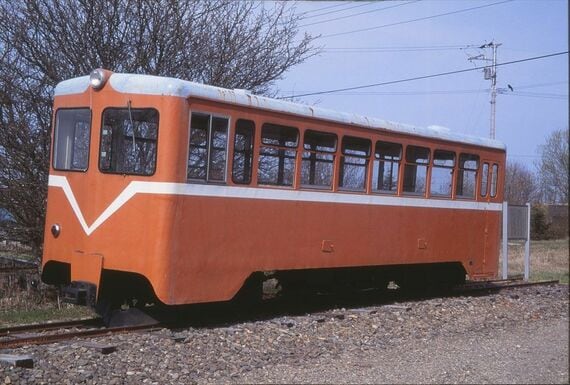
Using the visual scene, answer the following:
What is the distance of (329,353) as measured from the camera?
24.1 ft

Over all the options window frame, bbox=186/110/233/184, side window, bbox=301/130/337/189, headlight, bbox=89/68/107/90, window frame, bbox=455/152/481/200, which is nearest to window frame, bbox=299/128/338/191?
side window, bbox=301/130/337/189

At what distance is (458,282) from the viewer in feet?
43.4

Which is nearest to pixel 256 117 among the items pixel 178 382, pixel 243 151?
pixel 243 151

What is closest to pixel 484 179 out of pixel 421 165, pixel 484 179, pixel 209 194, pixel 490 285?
pixel 484 179

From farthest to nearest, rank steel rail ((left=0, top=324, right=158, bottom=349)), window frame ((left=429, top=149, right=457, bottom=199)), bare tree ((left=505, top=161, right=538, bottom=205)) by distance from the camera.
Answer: bare tree ((left=505, top=161, right=538, bottom=205)), window frame ((left=429, top=149, right=457, bottom=199)), steel rail ((left=0, top=324, right=158, bottom=349))

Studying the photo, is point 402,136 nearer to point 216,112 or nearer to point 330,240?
point 330,240

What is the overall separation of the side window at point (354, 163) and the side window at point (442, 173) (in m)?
1.82

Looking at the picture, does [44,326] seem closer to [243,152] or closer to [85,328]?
[85,328]

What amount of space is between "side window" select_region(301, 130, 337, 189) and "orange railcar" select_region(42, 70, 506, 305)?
0.02 m

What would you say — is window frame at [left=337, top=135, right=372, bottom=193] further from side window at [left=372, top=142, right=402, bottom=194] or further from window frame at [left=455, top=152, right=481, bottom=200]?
window frame at [left=455, top=152, right=481, bottom=200]

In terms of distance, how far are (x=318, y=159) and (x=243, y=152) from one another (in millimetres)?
1375

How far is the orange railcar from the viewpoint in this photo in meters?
7.93

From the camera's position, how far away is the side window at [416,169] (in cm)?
1120

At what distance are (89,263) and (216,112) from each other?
2.29 meters
